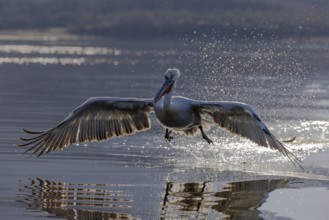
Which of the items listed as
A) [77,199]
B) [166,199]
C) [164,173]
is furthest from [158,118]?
[77,199]

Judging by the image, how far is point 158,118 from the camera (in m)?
12.5

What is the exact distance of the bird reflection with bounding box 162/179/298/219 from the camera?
10570mm

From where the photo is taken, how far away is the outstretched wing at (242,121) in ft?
40.0

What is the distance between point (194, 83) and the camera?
31.7m

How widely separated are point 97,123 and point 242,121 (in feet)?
6.52

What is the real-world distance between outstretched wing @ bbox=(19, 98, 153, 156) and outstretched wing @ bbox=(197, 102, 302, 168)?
0.87 metres

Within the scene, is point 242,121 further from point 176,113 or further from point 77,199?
point 77,199

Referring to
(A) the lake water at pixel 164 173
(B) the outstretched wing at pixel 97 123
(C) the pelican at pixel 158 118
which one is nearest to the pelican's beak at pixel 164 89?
(C) the pelican at pixel 158 118

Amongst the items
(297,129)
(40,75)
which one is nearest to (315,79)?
(40,75)

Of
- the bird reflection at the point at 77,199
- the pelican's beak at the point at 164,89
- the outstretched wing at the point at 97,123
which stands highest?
the pelican's beak at the point at 164,89

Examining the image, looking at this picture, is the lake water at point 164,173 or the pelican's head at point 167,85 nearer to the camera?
the lake water at point 164,173

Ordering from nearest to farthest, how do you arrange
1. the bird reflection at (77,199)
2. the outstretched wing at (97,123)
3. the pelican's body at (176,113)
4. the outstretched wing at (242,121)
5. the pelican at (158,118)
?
the bird reflection at (77,199)
the outstretched wing at (242,121)
the pelican at (158,118)
the pelican's body at (176,113)
the outstretched wing at (97,123)

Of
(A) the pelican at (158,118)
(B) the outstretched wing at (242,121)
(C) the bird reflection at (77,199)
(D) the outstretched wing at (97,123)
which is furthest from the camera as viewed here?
(D) the outstretched wing at (97,123)

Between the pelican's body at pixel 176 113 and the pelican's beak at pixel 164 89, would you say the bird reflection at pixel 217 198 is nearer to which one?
the pelican's body at pixel 176 113
